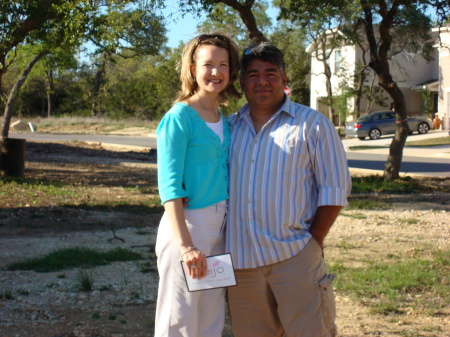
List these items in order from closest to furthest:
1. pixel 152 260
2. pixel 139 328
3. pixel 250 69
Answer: pixel 250 69, pixel 139 328, pixel 152 260

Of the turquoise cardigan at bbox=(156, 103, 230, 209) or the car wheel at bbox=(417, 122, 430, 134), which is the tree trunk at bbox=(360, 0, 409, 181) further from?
the car wheel at bbox=(417, 122, 430, 134)

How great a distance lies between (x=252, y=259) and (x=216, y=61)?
953 mm

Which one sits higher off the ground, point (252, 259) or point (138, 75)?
point (138, 75)

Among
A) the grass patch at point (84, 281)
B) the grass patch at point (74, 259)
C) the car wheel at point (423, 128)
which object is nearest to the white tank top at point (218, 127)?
the grass patch at point (84, 281)

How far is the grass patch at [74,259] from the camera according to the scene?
6688 millimetres

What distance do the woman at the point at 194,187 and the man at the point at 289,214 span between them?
0.33ft

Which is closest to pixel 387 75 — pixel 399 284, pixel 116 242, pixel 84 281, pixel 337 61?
pixel 116 242

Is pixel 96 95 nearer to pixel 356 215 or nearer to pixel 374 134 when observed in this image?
pixel 374 134

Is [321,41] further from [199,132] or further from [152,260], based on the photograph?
[199,132]

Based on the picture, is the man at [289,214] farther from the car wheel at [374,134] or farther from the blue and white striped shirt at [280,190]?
the car wheel at [374,134]

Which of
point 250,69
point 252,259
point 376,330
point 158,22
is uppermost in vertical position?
point 158,22

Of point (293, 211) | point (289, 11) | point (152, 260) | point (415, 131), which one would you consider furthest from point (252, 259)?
point (415, 131)

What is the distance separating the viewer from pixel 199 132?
9.66 feet

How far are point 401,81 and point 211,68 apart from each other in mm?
37827
